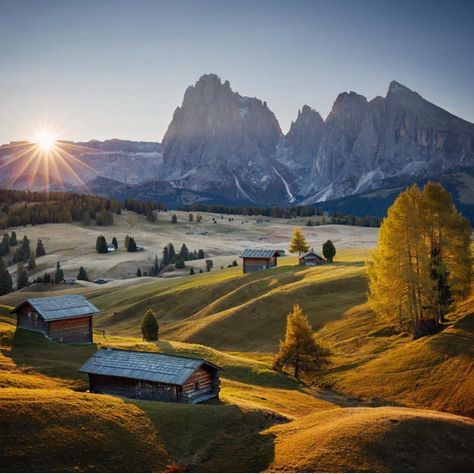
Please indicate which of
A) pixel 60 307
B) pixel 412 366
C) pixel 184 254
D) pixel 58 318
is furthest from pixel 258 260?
pixel 184 254

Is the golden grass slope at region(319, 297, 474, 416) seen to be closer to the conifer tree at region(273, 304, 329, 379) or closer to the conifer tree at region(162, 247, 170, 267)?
the conifer tree at region(273, 304, 329, 379)

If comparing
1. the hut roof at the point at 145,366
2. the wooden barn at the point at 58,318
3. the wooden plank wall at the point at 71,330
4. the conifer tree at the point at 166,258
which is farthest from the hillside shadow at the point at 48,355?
the conifer tree at the point at 166,258

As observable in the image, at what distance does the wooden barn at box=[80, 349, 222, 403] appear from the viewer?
127 ft

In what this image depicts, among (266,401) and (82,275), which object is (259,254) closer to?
(266,401)

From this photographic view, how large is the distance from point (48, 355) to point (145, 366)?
1502cm

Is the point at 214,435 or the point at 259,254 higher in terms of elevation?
the point at 259,254

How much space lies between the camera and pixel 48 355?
165ft

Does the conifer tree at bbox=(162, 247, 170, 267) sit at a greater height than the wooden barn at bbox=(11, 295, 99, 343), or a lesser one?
lesser

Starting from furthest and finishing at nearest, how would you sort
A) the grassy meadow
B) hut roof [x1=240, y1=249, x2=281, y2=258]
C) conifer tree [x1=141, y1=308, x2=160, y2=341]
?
hut roof [x1=240, y1=249, x2=281, y2=258] < conifer tree [x1=141, y1=308, x2=160, y2=341] < the grassy meadow

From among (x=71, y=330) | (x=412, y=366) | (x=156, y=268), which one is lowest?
(x=156, y=268)

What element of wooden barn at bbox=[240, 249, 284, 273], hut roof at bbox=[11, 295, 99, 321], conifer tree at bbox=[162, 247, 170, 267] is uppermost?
wooden barn at bbox=[240, 249, 284, 273]

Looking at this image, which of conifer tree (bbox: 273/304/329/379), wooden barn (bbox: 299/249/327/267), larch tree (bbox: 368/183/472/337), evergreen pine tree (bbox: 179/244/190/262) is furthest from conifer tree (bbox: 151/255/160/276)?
larch tree (bbox: 368/183/472/337)

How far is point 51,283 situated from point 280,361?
103m

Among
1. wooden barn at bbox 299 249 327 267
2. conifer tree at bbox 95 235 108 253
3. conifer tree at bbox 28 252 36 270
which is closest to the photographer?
wooden barn at bbox 299 249 327 267
